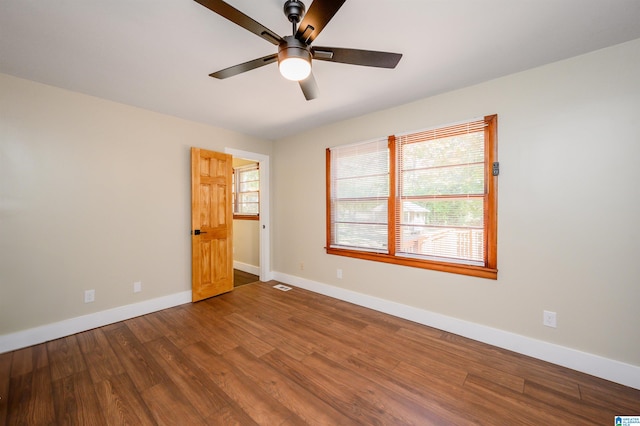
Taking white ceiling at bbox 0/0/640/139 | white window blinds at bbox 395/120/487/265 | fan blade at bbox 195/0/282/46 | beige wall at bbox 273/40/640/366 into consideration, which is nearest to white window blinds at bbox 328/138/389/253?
white window blinds at bbox 395/120/487/265

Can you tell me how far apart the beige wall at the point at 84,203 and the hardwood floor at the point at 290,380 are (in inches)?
20.6

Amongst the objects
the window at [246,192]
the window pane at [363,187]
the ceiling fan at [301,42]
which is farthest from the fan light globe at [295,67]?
the window at [246,192]

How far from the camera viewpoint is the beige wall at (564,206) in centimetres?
188

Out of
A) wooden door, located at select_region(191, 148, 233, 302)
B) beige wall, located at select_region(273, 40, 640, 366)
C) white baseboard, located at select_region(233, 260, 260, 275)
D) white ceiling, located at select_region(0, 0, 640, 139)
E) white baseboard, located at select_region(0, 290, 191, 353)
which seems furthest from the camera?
white baseboard, located at select_region(233, 260, 260, 275)

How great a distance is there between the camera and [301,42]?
143cm

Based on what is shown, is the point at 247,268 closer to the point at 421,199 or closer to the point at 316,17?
the point at 421,199

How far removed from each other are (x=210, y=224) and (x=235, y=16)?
294cm

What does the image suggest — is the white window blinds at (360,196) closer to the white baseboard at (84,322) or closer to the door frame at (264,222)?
the door frame at (264,222)

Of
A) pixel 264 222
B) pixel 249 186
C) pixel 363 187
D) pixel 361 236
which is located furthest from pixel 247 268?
pixel 363 187

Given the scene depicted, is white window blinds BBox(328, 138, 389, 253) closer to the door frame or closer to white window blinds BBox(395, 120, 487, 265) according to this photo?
white window blinds BBox(395, 120, 487, 265)

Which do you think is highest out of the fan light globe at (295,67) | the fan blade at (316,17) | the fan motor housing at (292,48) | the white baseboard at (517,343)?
the fan blade at (316,17)

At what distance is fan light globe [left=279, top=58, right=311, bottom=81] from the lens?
56.7 inches

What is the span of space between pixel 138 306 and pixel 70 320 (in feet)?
1.95

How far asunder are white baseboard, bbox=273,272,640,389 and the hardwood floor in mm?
84
